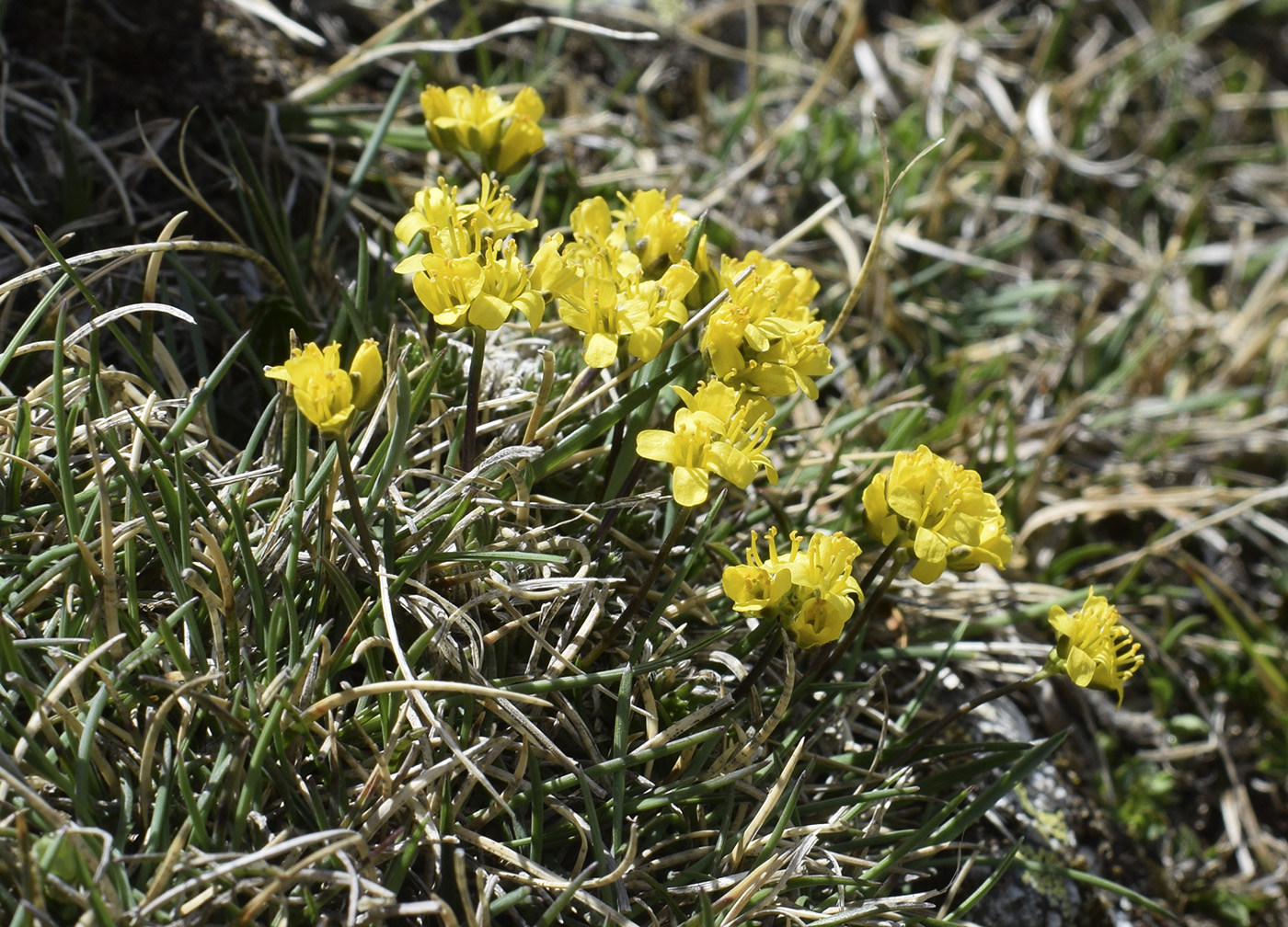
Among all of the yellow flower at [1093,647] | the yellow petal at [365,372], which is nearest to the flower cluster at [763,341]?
the yellow petal at [365,372]

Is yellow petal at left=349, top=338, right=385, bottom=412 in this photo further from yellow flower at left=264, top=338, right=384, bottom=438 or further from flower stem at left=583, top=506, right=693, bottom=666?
flower stem at left=583, top=506, right=693, bottom=666

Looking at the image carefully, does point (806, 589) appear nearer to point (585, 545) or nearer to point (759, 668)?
point (759, 668)

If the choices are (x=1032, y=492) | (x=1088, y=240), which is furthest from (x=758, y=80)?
(x=1032, y=492)

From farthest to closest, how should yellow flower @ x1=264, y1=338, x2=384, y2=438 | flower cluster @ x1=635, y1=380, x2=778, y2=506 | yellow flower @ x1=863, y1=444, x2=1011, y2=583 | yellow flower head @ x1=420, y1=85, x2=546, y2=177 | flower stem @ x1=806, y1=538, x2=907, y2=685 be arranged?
yellow flower head @ x1=420, y1=85, x2=546, y2=177 < flower stem @ x1=806, y1=538, x2=907, y2=685 < yellow flower @ x1=863, y1=444, x2=1011, y2=583 < flower cluster @ x1=635, y1=380, x2=778, y2=506 < yellow flower @ x1=264, y1=338, x2=384, y2=438

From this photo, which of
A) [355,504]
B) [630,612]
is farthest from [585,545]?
[355,504]

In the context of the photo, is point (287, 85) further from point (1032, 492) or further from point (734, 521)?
point (1032, 492)

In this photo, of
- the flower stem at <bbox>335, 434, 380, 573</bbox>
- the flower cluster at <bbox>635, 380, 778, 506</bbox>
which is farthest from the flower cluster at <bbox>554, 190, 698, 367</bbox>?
the flower stem at <bbox>335, 434, 380, 573</bbox>
